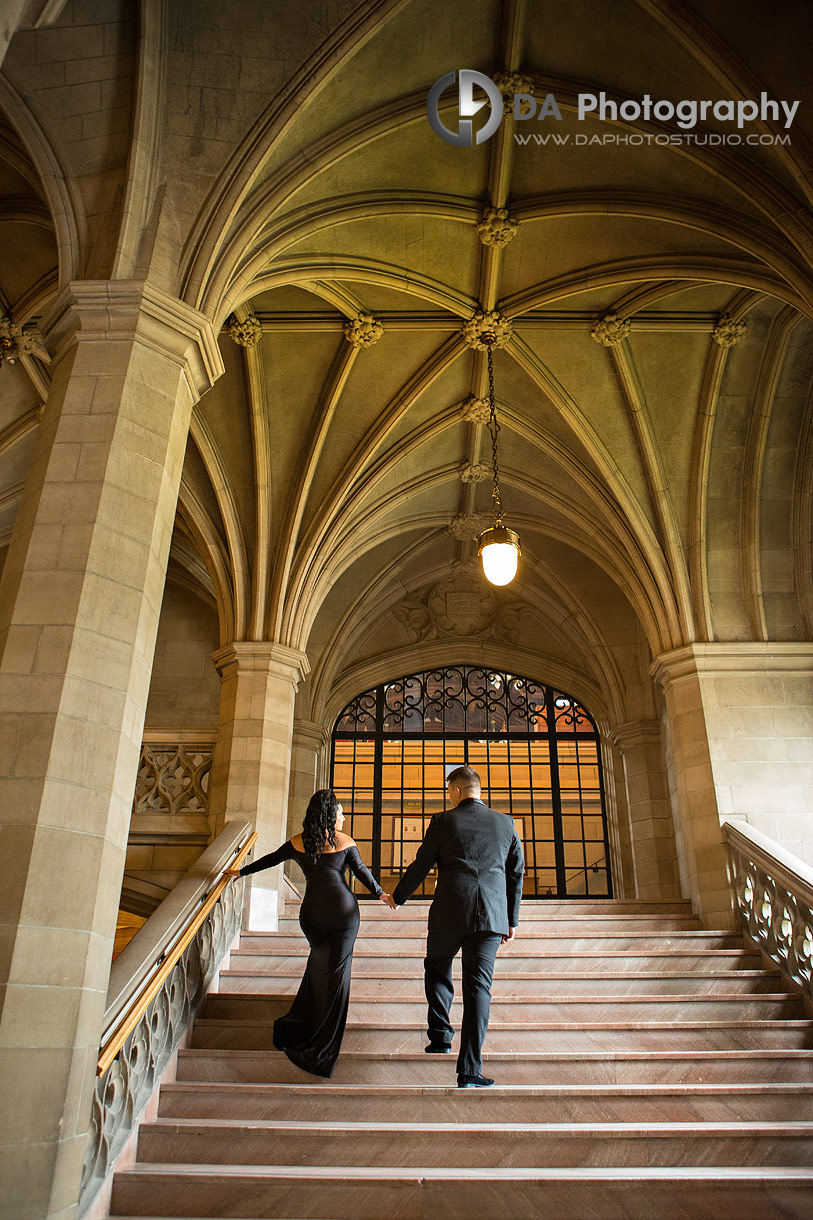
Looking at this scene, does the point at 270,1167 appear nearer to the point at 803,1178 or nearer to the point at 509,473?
the point at 803,1178

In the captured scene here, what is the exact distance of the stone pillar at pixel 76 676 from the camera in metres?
3.57

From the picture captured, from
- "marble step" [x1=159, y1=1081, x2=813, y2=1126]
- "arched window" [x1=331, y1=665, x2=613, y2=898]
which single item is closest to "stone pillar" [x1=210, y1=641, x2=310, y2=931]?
"marble step" [x1=159, y1=1081, x2=813, y2=1126]

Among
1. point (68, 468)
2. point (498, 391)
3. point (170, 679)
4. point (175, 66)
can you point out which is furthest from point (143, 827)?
point (175, 66)

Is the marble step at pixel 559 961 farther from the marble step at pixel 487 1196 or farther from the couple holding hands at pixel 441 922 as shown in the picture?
the marble step at pixel 487 1196

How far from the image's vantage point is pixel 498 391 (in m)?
10.4

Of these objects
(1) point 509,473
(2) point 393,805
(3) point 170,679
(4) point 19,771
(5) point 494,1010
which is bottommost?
(5) point 494,1010

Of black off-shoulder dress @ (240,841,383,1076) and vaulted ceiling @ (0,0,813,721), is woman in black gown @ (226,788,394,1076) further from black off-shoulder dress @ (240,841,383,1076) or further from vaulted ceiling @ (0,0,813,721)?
vaulted ceiling @ (0,0,813,721)

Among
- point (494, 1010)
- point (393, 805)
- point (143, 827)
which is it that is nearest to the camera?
point (494, 1010)

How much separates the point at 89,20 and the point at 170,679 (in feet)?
29.8

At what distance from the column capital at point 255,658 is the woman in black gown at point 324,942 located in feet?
16.0

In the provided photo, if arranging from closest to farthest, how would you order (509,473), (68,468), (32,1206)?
(32,1206), (68,468), (509,473)

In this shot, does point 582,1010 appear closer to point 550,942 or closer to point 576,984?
point 576,984

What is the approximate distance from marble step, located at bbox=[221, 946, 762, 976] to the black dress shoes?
1784 mm

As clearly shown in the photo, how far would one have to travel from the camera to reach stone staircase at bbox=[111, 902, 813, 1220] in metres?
3.52
